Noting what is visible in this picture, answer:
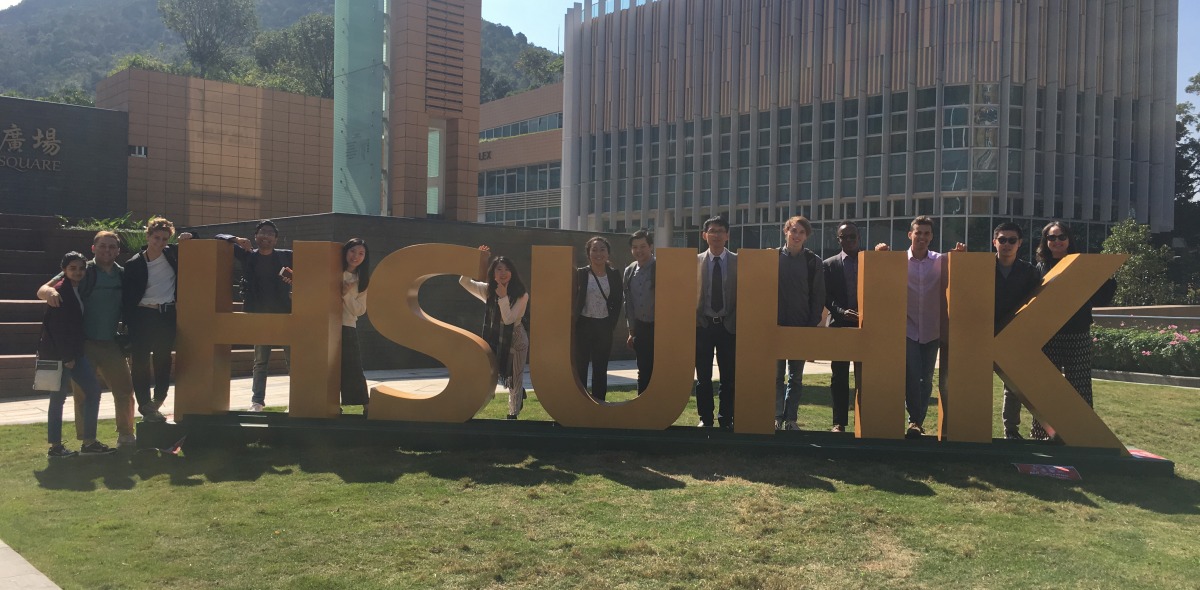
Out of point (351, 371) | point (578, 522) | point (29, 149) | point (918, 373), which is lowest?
point (578, 522)

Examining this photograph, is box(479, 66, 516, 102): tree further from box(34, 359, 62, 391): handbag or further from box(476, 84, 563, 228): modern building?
box(34, 359, 62, 391): handbag

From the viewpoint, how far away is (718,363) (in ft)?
23.3

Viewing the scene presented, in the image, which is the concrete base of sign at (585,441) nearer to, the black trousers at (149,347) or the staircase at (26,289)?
the black trousers at (149,347)

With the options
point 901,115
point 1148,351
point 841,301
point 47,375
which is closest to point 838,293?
point 841,301

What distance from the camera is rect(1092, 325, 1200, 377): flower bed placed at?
1287cm

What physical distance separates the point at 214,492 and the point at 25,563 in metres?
1.37

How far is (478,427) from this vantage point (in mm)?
6965

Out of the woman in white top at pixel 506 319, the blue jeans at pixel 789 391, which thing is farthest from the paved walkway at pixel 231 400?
the blue jeans at pixel 789 391

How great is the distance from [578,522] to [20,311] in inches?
406

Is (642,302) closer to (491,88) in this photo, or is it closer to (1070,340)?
(1070,340)

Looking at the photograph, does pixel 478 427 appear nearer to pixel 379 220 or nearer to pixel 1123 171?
pixel 379 220

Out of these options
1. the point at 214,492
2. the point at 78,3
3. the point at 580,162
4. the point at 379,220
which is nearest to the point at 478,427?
the point at 214,492

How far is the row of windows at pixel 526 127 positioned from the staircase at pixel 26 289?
33.2 metres

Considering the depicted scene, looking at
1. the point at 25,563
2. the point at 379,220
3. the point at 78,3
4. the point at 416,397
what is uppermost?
the point at 78,3
